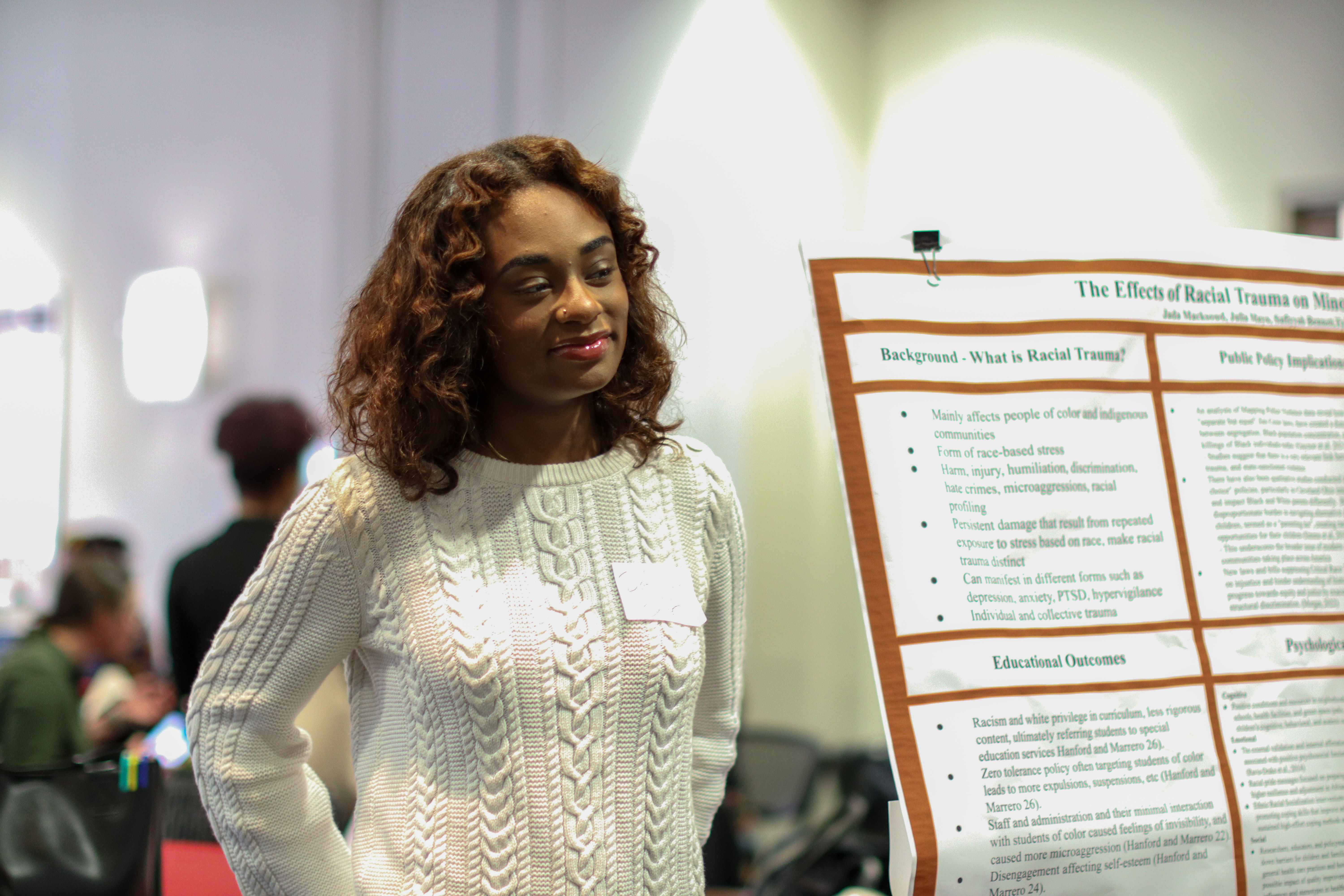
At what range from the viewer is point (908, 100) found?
3803 millimetres

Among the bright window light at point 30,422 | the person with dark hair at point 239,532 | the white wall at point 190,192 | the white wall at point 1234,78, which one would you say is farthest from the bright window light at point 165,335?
the white wall at point 1234,78

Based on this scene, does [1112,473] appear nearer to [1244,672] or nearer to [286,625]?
[1244,672]

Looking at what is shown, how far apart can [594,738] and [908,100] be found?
319 centimetres

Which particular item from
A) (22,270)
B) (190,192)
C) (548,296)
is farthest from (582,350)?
(22,270)

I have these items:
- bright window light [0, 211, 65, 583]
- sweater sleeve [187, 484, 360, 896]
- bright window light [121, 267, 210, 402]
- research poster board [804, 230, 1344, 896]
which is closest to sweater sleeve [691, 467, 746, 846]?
research poster board [804, 230, 1344, 896]

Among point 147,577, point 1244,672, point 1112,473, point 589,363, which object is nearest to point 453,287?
point 589,363

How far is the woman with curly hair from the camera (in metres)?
1.16

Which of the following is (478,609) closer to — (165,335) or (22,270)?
(165,335)

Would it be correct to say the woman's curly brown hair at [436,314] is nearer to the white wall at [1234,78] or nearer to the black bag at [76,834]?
the black bag at [76,834]

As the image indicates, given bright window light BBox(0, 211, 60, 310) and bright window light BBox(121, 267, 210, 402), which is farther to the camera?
bright window light BBox(0, 211, 60, 310)

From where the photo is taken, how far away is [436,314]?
1.15 metres

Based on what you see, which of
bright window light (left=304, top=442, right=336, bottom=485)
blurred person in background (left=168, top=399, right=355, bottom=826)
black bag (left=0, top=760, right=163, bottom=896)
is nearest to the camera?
black bag (left=0, top=760, right=163, bottom=896)

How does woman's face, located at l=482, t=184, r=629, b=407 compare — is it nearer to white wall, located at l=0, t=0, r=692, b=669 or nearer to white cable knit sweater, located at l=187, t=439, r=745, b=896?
white cable knit sweater, located at l=187, t=439, r=745, b=896

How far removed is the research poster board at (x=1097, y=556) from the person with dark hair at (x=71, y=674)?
2.16m
